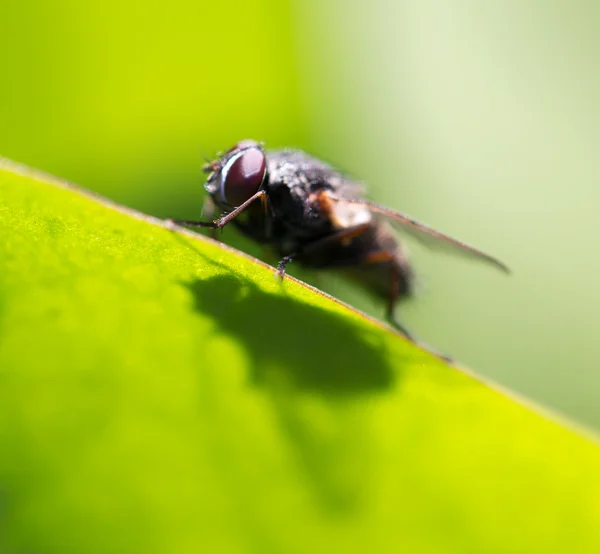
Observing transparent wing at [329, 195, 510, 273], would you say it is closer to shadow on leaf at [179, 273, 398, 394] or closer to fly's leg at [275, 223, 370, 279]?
fly's leg at [275, 223, 370, 279]

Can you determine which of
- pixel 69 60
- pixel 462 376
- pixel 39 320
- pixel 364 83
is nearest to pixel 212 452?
pixel 39 320

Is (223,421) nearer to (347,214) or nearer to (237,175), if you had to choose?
(237,175)

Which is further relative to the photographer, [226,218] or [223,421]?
[226,218]

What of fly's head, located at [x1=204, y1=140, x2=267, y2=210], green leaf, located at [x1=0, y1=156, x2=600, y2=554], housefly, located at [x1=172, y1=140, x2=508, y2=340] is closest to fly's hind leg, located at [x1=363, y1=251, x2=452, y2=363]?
housefly, located at [x1=172, y1=140, x2=508, y2=340]

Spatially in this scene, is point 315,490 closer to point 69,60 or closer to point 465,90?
point 69,60

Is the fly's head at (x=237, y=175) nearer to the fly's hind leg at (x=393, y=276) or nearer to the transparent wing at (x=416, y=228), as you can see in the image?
the transparent wing at (x=416, y=228)

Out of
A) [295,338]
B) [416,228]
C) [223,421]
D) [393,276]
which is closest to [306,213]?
[416,228]

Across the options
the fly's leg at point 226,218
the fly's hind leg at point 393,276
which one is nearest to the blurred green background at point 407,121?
the fly's hind leg at point 393,276
